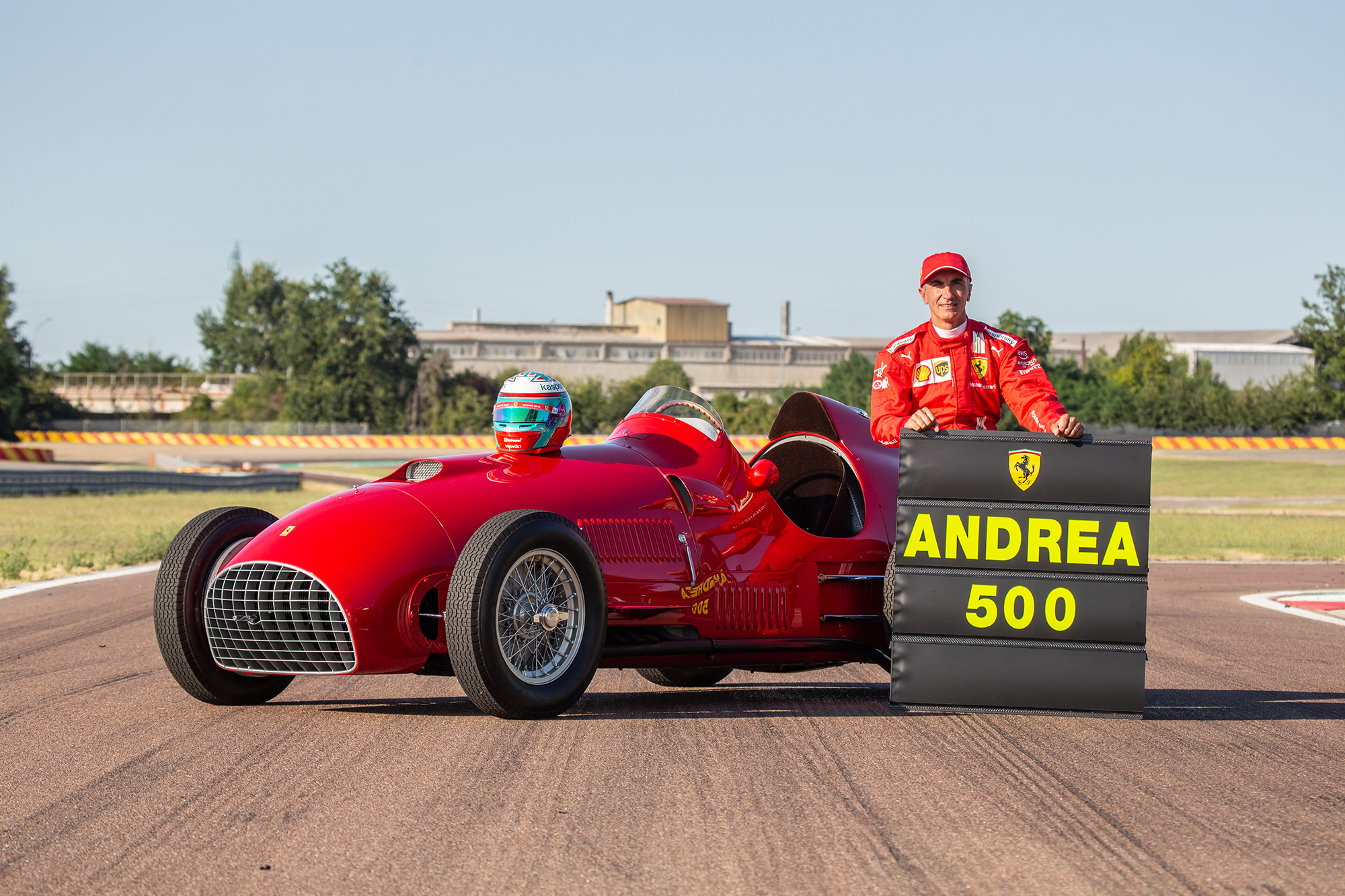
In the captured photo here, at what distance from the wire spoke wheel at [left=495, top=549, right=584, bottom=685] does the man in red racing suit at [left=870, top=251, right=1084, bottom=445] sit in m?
1.92

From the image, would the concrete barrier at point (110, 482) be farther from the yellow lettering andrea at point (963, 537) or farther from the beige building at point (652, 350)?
the beige building at point (652, 350)

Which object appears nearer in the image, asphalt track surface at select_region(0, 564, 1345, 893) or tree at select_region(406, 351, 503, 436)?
asphalt track surface at select_region(0, 564, 1345, 893)

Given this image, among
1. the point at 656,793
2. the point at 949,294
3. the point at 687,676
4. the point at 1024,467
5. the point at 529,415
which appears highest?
the point at 949,294

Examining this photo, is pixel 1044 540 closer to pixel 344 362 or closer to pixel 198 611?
pixel 198 611

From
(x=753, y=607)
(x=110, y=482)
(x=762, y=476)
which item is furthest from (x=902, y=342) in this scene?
(x=110, y=482)

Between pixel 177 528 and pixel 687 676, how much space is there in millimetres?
14153

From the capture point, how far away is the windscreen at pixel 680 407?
730cm

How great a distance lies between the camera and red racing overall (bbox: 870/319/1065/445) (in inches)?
262

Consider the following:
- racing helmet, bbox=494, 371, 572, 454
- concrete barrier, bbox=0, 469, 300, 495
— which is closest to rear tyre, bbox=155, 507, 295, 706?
racing helmet, bbox=494, 371, 572, 454

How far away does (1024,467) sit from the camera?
19.2ft

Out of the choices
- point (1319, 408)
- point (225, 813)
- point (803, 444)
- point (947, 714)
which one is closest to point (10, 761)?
point (225, 813)

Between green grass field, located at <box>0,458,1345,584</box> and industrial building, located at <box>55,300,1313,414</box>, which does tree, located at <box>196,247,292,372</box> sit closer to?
industrial building, located at <box>55,300,1313,414</box>

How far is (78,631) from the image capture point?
30.0ft

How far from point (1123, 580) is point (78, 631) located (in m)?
7.13
